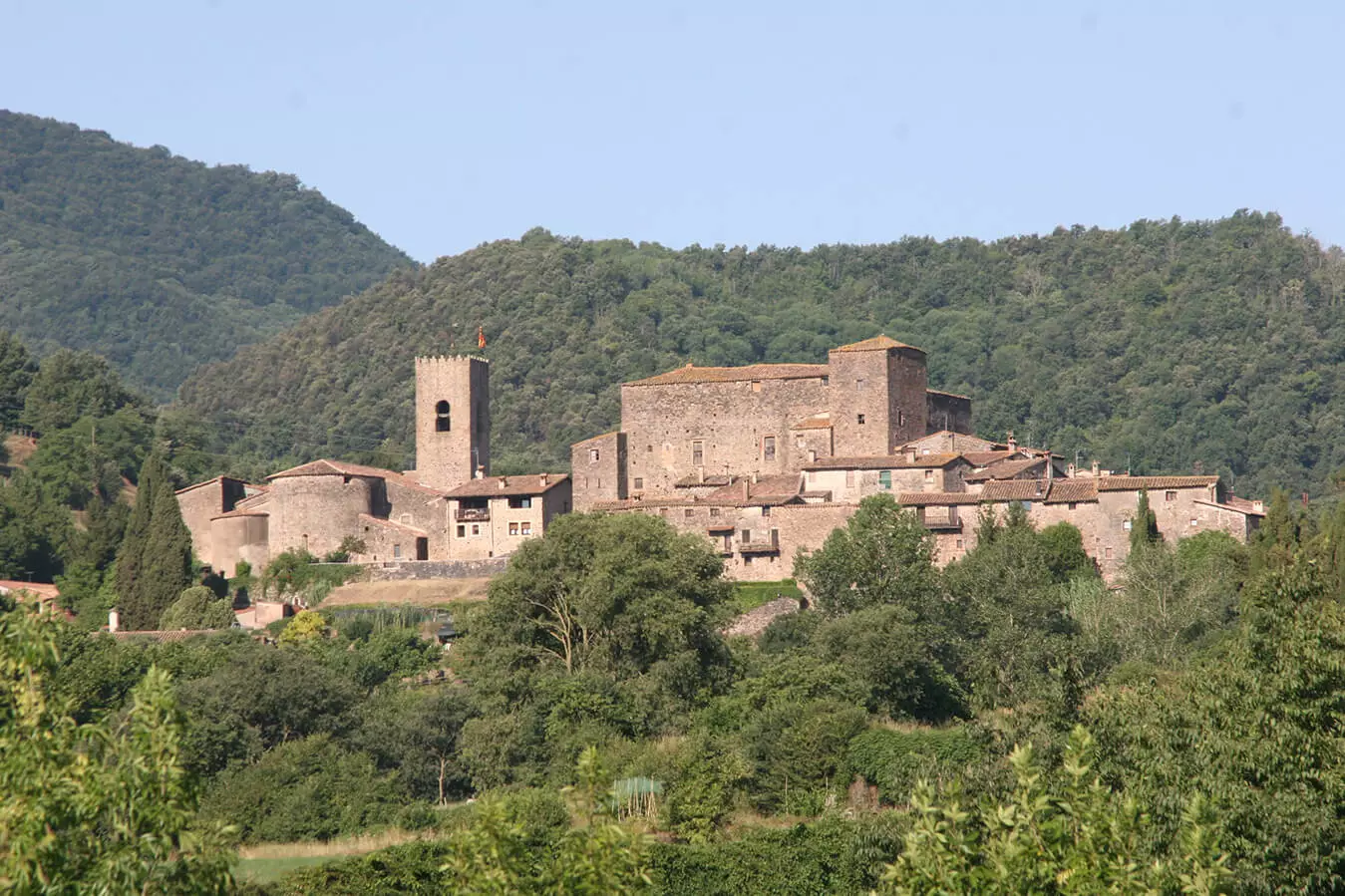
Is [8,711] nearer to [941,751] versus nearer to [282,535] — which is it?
[941,751]

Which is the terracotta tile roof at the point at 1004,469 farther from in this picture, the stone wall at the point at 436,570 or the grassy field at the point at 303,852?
the grassy field at the point at 303,852

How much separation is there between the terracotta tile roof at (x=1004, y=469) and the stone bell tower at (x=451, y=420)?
56.5 feet

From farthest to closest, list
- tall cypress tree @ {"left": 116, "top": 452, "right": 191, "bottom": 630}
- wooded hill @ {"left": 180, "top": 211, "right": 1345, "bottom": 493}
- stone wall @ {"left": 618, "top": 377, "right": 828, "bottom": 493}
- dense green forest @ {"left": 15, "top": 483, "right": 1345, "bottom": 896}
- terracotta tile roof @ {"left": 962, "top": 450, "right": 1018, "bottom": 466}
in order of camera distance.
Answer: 1. wooded hill @ {"left": 180, "top": 211, "right": 1345, "bottom": 493}
2. stone wall @ {"left": 618, "top": 377, "right": 828, "bottom": 493}
3. terracotta tile roof @ {"left": 962, "top": 450, "right": 1018, "bottom": 466}
4. tall cypress tree @ {"left": 116, "top": 452, "right": 191, "bottom": 630}
5. dense green forest @ {"left": 15, "top": 483, "right": 1345, "bottom": 896}

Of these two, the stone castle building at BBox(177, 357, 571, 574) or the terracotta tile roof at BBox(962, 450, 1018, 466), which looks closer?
the terracotta tile roof at BBox(962, 450, 1018, 466)

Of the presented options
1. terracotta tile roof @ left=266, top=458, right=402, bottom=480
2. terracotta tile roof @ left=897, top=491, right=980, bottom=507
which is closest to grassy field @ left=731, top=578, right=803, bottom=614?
terracotta tile roof @ left=897, top=491, right=980, bottom=507

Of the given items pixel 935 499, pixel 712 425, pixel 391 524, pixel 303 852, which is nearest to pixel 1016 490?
pixel 935 499

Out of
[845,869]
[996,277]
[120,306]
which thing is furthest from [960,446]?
[120,306]

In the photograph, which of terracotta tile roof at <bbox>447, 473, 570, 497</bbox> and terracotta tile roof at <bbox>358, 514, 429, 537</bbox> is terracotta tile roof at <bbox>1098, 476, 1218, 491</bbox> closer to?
terracotta tile roof at <bbox>447, 473, 570, 497</bbox>

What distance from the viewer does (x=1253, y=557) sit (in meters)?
47.5

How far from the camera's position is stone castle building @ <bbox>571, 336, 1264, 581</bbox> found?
178 feet

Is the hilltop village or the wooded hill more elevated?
the wooded hill

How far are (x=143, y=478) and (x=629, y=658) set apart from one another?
2369 centimetres

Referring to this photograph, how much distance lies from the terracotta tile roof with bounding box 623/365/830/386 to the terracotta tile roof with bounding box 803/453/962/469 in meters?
4.14

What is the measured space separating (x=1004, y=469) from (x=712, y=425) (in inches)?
378
